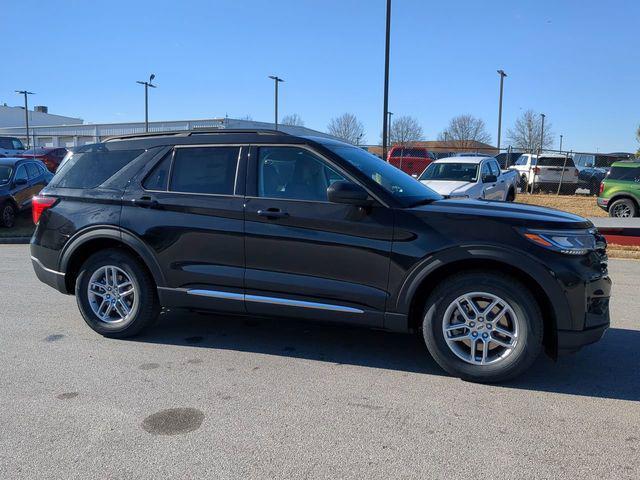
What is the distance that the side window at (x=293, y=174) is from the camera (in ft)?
14.6

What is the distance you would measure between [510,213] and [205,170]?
257cm

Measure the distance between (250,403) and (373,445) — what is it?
3.19 ft

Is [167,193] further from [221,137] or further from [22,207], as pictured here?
[22,207]

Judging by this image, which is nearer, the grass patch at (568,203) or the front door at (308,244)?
the front door at (308,244)

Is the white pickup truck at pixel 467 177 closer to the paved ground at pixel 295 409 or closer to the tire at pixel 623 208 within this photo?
the tire at pixel 623 208

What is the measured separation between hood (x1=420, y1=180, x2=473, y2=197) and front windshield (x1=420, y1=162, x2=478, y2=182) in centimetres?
40

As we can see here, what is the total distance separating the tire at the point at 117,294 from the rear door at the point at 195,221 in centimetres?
26

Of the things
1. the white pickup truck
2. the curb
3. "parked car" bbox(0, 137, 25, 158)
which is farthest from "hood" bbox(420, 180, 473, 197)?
"parked car" bbox(0, 137, 25, 158)

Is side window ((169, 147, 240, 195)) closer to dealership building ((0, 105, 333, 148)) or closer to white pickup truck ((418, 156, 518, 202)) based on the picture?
white pickup truck ((418, 156, 518, 202))

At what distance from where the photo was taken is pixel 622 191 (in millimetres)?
14164

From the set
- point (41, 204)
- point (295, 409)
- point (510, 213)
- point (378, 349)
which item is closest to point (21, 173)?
point (41, 204)

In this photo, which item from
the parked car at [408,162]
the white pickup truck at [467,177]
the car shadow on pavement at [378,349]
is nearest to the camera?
the car shadow on pavement at [378,349]

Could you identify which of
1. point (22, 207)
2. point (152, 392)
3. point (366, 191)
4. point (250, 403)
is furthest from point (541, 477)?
point (22, 207)

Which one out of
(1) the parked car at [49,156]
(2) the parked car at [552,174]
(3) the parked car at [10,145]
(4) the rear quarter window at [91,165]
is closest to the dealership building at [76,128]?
(1) the parked car at [49,156]
